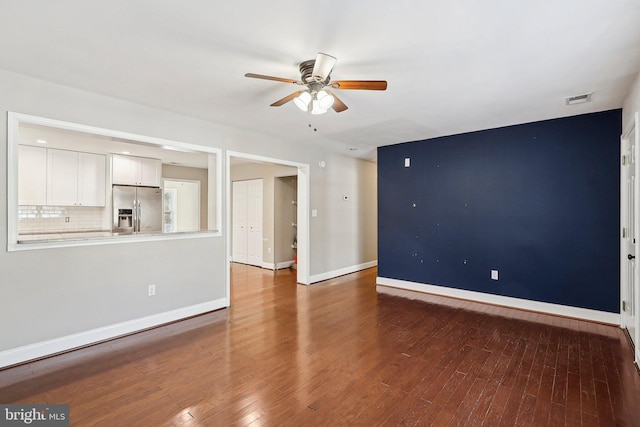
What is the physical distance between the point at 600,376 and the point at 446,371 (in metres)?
1.22

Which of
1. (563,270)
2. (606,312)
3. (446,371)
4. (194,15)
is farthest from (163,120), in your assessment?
(606,312)

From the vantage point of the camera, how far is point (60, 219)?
5.63 meters

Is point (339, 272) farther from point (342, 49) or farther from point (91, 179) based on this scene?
point (91, 179)

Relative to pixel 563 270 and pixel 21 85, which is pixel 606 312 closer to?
pixel 563 270

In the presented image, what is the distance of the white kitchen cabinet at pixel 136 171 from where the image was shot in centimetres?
593

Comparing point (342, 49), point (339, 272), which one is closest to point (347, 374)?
point (342, 49)

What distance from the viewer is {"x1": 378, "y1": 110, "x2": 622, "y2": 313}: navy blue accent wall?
3.77 meters

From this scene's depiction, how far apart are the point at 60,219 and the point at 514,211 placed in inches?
294

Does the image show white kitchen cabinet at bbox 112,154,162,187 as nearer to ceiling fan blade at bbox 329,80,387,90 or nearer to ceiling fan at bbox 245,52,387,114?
ceiling fan at bbox 245,52,387,114

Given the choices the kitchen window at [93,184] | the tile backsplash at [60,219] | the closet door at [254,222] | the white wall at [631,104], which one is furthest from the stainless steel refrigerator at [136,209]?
the white wall at [631,104]

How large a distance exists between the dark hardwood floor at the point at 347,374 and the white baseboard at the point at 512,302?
0.45ft

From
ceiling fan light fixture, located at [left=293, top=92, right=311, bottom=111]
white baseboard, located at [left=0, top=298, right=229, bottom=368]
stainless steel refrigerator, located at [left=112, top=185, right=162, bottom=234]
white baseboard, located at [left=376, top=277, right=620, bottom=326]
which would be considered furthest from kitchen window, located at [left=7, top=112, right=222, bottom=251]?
white baseboard, located at [left=376, top=277, right=620, bottom=326]

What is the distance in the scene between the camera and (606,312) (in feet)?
12.2

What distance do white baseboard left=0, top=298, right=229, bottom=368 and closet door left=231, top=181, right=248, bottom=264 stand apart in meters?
3.50
